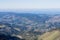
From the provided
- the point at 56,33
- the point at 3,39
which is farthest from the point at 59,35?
the point at 3,39

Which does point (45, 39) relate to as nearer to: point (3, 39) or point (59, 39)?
point (59, 39)

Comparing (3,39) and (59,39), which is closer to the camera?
(59,39)

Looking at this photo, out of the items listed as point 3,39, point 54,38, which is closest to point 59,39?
point 54,38

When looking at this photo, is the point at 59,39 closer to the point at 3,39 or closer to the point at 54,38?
the point at 54,38

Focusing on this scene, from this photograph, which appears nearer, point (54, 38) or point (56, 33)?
point (54, 38)

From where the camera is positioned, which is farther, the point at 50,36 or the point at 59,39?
the point at 50,36

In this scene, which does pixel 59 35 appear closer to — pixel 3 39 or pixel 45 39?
pixel 45 39

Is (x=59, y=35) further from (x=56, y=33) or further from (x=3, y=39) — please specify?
(x=3, y=39)
